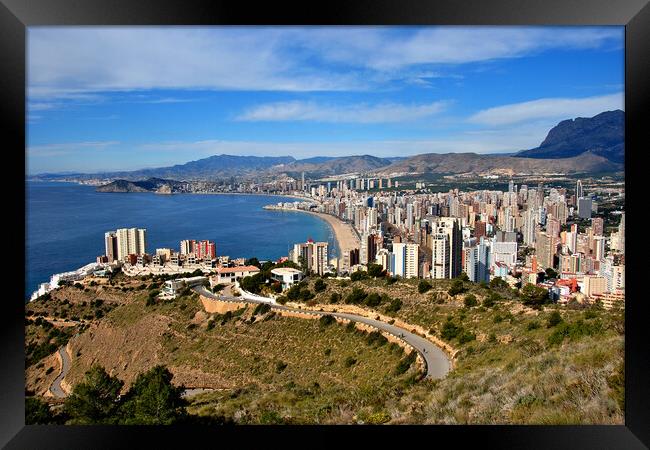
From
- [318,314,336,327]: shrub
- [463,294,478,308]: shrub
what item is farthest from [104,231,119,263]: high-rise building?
[463,294,478,308]: shrub

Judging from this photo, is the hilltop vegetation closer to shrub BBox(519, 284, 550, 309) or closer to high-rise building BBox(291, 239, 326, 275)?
shrub BBox(519, 284, 550, 309)

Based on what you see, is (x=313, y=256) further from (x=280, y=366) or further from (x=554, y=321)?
(x=554, y=321)

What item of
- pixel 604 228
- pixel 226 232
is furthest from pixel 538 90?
pixel 226 232

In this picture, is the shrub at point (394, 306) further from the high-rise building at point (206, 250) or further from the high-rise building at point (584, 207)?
the high-rise building at point (206, 250)

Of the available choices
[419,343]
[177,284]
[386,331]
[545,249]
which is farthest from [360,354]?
[177,284]

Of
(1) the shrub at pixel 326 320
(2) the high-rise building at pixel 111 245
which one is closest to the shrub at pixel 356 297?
(1) the shrub at pixel 326 320

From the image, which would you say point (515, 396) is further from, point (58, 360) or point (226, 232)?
point (226, 232)
